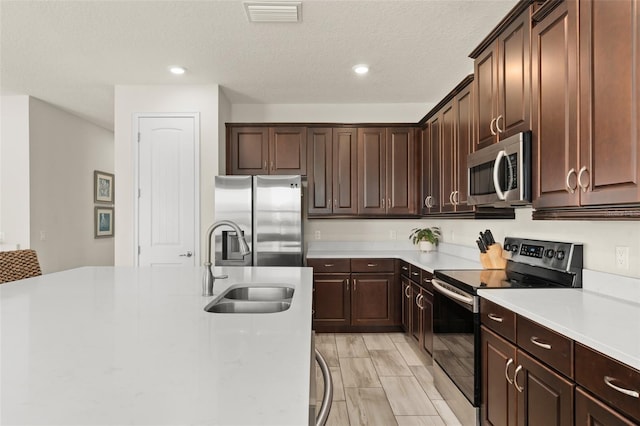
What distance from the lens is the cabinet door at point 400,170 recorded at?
A: 441 centimetres

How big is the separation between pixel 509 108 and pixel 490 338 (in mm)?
1273

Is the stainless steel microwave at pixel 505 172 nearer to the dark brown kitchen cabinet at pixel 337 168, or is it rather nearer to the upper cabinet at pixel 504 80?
the upper cabinet at pixel 504 80

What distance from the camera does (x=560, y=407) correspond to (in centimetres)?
142

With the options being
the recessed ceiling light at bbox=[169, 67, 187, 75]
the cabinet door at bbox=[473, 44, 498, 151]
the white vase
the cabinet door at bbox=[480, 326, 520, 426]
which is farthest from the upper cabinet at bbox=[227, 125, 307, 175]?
the cabinet door at bbox=[480, 326, 520, 426]

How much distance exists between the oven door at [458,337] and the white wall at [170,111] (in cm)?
251

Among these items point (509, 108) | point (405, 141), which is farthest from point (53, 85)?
point (509, 108)

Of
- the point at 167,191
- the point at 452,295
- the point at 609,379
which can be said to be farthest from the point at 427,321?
the point at 167,191

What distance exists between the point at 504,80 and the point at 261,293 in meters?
1.84

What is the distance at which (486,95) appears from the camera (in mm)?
2480

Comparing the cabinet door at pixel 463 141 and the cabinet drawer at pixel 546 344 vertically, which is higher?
the cabinet door at pixel 463 141

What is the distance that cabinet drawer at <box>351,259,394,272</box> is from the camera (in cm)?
413

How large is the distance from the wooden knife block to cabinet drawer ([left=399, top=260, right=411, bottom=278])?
0.99m

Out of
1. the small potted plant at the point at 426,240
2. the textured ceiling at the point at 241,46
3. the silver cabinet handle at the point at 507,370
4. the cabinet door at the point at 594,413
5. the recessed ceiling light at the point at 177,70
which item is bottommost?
the silver cabinet handle at the point at 507,370

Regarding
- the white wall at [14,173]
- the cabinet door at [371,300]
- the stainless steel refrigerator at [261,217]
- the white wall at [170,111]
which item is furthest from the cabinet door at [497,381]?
the white wall at [14,173]
